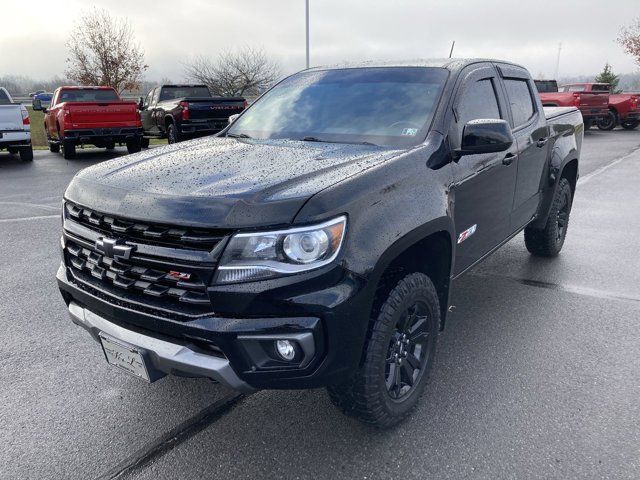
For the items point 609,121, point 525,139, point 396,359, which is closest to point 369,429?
point 396,359

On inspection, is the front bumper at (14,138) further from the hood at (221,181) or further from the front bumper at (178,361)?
the front bumper at (178,361)

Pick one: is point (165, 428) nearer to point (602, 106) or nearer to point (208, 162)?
point (208, 162)

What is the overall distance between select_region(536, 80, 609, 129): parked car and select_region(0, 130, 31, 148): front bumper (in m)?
15.6

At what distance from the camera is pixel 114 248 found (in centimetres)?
230

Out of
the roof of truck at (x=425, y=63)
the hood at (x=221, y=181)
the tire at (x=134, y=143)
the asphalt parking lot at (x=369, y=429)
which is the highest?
the roof of truck at (x=425, y=63)

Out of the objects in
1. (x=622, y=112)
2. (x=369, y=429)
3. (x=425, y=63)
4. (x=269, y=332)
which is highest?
(x=425, y=63)

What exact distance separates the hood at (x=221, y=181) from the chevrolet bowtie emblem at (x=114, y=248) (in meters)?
0.13

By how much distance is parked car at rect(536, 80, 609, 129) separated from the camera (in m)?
18.5

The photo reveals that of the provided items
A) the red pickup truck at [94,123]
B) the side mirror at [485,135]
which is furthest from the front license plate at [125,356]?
the red pickup truck at [94,123]

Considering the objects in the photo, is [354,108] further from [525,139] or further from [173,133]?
[173,133]

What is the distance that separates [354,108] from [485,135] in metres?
0.88

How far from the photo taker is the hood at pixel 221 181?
82.4 inches

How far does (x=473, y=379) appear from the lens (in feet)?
10.1

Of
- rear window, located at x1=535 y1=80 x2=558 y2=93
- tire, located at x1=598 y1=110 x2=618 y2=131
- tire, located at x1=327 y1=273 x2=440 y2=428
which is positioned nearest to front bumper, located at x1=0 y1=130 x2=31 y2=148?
tire, located at x1=327 y1=273 x2=440 y2=428
